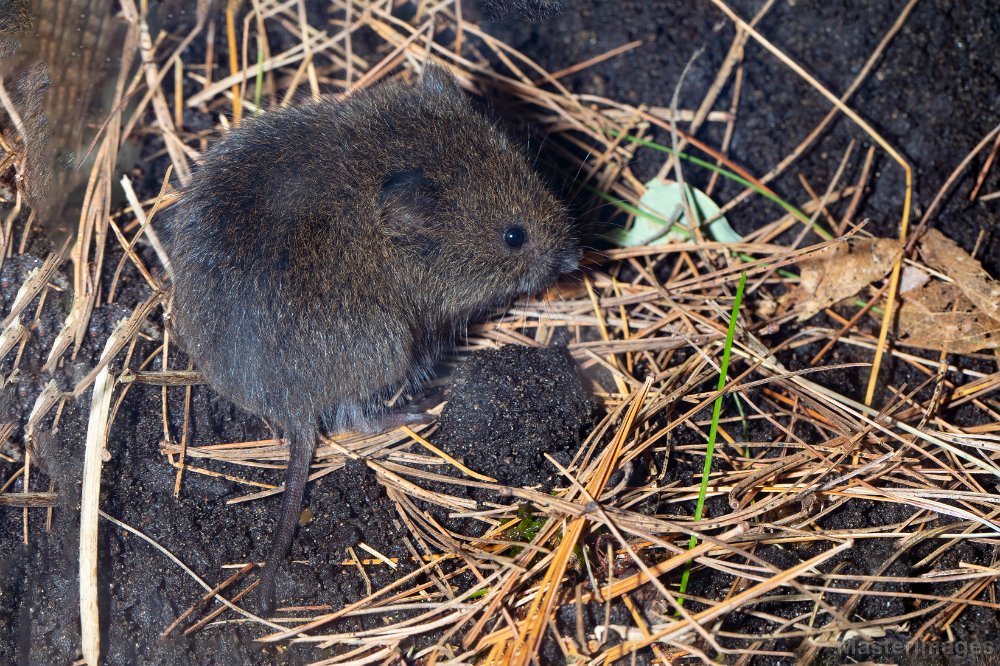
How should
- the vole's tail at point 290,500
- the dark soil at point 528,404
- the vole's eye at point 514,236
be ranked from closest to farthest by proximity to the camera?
the dark soil at point 528,404
the vole's tail at point 290,500
the vole's eye at point 514,236

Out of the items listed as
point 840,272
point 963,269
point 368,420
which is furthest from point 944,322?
point 368,420

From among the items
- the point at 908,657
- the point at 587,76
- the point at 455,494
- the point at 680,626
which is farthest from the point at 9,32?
the point at 908,657

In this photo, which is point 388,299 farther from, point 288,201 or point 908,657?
point 908,657

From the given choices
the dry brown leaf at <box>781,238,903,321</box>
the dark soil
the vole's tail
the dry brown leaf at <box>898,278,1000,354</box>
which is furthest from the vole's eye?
the dry brown leaf at <box>898,278,1000,354</box>

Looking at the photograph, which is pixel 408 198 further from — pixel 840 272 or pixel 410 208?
pixel 840 272

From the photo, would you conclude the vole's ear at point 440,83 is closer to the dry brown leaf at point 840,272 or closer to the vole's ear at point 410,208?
the vole's ear at point 410,208

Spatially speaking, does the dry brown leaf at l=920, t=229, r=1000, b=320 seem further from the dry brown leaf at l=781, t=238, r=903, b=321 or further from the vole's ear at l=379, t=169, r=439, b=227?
the vole's ear at l=379, t=169, r=439, b=227

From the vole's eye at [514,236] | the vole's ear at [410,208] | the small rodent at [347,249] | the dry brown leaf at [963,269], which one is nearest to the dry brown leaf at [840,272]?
the dry brown leaf at [963,269]
